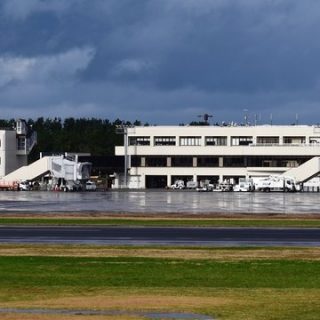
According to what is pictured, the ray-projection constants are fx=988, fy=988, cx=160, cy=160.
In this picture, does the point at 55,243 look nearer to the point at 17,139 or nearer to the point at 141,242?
the point at 141,242

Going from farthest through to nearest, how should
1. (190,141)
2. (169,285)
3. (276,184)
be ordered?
(190,141) → (276,184) → (169,285)

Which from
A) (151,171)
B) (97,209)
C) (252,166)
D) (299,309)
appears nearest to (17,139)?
(151,171)

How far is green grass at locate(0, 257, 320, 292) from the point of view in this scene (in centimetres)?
3362

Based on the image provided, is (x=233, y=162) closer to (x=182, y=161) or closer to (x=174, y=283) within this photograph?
(x=182, y=161)

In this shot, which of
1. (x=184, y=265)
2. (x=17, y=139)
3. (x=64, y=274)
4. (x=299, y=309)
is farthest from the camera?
(x=17, y=139)

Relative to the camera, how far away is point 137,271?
3722 centimetres

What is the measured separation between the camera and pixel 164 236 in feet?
182

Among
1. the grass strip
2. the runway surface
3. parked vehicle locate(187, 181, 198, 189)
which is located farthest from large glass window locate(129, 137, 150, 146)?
the grass strip

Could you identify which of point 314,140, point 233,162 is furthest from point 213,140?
point 314,140

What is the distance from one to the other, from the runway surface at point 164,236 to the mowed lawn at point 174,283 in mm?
5885

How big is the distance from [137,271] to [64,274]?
281 centimetres

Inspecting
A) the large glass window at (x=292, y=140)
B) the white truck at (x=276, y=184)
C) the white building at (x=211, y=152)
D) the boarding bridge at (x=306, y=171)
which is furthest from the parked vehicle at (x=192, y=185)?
the boarding bridge at (x=306, y=171)

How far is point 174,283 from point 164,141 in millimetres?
151727

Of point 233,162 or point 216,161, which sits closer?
point 233,162
